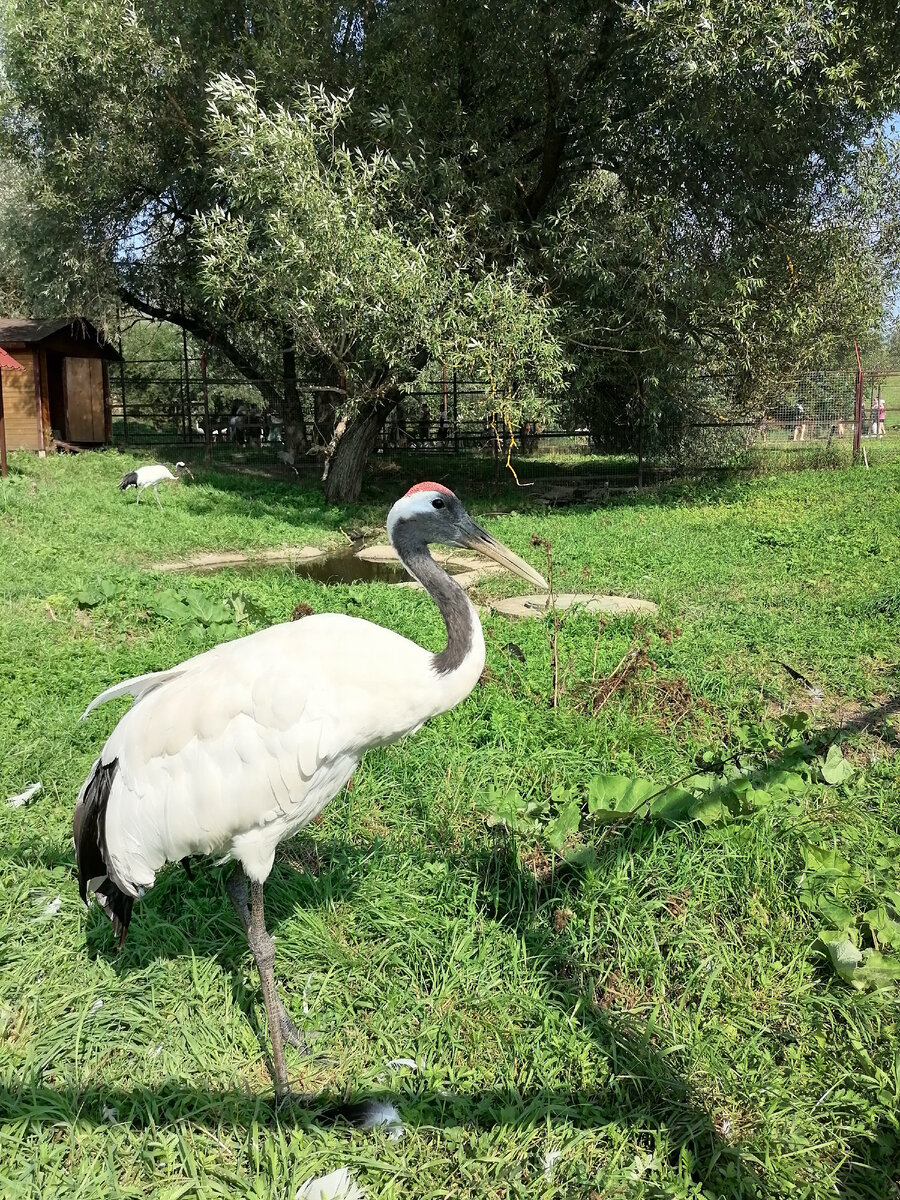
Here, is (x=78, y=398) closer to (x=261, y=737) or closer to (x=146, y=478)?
(x=146, y=478)

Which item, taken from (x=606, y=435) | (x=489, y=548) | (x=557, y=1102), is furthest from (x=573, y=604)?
(x=606, y=435)

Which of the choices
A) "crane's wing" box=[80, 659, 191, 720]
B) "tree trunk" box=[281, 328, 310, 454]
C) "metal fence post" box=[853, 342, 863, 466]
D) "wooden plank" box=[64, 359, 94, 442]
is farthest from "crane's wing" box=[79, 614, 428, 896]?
"wooden plank" box=[64, 359, 94, 442]

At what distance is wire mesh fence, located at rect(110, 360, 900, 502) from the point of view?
15211mm

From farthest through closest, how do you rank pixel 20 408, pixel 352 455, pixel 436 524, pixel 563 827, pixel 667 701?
pixel 20 408
pixel 352 455
pixel 667 701
pixel 563 827
pixel 436 524

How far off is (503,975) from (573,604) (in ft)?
13.0

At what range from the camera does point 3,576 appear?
26.7 ft

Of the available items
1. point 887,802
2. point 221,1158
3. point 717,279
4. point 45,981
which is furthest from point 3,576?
point 717,279

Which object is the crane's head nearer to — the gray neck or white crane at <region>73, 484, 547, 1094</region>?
the gray neck

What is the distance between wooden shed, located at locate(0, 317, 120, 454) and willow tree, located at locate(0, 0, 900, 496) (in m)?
4.24

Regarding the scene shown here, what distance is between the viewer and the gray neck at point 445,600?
2752mm

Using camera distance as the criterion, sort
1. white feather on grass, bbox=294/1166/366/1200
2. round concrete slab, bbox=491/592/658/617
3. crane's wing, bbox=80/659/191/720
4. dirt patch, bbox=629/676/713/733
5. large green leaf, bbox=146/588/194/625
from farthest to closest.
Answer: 1. round concrete slab, bbox=491/592/658/617
2. large green leaf, bbox=146/588/194/625
3. dirt patch, bbox=629/676/713/733
4. crane's wing, bbox=80/659/191/720
5. white feather on grass, bbox=294/1166/366/1200

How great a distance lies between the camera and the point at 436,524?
310cm

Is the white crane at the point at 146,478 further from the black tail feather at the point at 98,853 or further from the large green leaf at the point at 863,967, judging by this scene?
the large green leaf at the point at 863,967

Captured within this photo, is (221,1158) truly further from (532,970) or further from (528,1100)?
(532,970)
